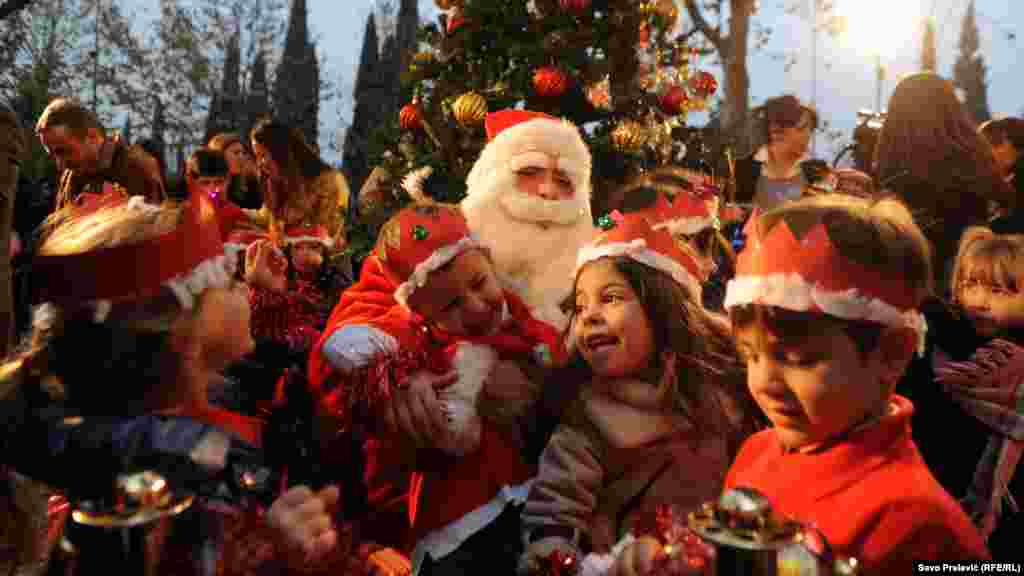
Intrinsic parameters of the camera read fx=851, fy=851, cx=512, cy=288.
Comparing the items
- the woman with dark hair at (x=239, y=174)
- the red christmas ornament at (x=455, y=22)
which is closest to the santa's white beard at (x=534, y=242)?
the red christmas ornament at (x=455, y=22)

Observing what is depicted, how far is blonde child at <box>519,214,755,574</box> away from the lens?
2.17 m

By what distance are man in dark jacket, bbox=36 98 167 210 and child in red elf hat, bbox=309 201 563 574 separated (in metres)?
2.77

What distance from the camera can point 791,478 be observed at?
1743 mm

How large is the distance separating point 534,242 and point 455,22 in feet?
7.32

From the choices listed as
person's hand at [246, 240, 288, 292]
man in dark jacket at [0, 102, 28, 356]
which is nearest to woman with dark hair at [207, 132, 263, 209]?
man in dark jacket at [0, 102, 28, 356]

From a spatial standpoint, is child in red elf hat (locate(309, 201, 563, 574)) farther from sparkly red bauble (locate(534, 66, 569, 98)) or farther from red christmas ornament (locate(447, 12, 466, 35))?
red christmas ornament (locate(447, 12, 466, 35))

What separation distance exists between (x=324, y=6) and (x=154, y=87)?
500 feet

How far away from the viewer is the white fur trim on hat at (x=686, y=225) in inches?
106

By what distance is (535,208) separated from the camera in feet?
11.6

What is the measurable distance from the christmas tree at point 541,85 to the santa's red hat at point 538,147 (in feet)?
3.34

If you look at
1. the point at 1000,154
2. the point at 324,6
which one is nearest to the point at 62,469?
the point at 1000,154

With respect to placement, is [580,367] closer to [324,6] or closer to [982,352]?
[982,352]

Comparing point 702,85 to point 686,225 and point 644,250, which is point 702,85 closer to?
point 686,225

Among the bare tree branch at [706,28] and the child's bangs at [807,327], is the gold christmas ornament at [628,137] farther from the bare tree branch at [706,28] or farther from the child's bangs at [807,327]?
the bare tree branch at [706,28]
